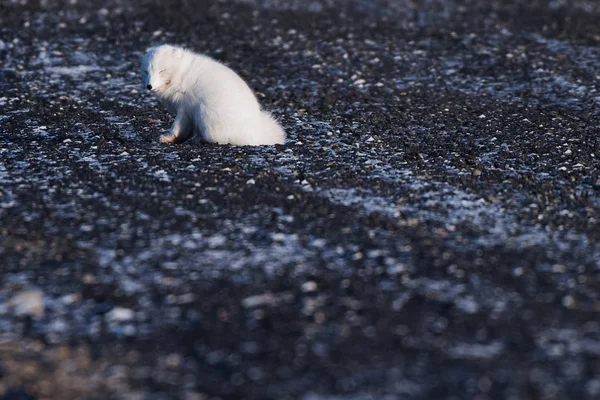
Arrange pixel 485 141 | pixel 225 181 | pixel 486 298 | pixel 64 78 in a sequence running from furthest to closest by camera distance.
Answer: pixel 64 78, pixel 485 141, pixel 225 181, pixel 486 298

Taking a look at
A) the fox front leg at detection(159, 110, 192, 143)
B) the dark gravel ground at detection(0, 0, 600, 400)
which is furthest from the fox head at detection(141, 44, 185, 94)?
the dark gravel ground at detection(0, 0, 600, 400)

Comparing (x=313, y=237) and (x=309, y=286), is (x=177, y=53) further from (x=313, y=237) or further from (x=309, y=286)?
(x=309, y=286)

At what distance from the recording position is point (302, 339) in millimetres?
3711

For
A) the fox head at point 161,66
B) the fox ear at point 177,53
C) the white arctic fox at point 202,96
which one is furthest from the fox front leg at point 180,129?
the fox ear at point 177,53

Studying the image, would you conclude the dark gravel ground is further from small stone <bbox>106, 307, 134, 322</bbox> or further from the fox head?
the fox head

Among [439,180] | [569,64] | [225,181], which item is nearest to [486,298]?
[439,180]

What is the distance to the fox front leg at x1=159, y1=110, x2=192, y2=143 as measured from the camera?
620 cm

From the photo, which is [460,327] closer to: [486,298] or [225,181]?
[486,298]

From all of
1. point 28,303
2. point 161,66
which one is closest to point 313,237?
point 28,303

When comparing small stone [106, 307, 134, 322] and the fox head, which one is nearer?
small stone [106, 307, 134, 322]

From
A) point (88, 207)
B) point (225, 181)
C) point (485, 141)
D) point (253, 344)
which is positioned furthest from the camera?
point (485, 141)

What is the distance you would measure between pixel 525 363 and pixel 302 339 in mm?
1011

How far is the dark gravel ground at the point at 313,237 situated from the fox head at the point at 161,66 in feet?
1.74

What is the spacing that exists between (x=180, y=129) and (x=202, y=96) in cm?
40
